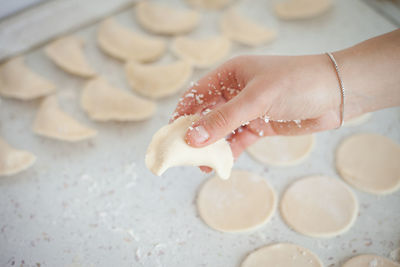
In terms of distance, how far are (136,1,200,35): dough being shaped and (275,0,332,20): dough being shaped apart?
0.40 m

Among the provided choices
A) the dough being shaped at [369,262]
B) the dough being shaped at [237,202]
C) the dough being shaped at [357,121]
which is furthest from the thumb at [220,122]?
the dough being shaped at [357,121]

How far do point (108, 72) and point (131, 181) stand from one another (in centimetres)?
59

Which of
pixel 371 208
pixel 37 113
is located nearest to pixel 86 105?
pixel 37 113

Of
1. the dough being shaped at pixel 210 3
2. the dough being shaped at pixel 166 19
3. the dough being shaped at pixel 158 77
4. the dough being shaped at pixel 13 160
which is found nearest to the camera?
the dough being shaped at pixel 13 160

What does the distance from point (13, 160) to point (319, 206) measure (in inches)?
40.4

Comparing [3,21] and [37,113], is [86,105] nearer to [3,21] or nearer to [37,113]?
[37,113]

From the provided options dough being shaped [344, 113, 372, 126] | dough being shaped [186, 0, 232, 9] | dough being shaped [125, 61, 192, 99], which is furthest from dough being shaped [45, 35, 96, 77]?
dough being shaped [344, 113, 372, 126]

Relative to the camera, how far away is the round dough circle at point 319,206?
46.4 inches

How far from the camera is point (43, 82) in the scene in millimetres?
1605

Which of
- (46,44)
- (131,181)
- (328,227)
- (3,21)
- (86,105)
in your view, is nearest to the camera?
(328,227)

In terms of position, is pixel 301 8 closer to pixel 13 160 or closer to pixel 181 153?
pixel 181 153

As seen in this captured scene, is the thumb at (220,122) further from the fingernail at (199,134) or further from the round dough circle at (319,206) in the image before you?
the round dough circle at (319,206)

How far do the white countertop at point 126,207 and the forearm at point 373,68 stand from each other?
31 cm

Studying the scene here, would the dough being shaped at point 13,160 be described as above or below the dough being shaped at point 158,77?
below
